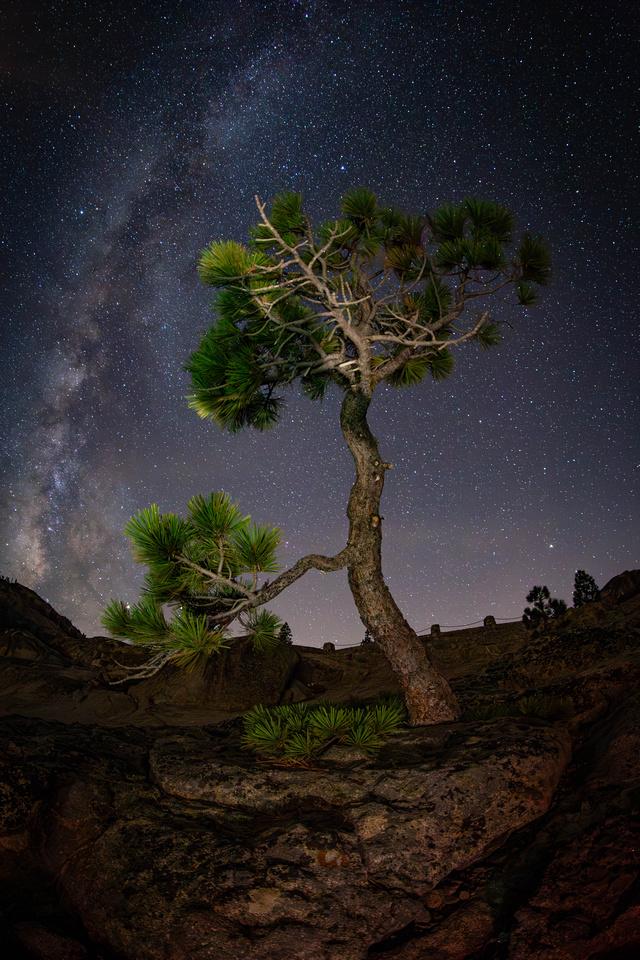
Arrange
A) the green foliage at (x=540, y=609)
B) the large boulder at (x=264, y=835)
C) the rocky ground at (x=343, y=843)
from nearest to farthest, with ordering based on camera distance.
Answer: the rocky ground at (x=343, y=843)
the large boulder at (x=264, y=835)
the green foliage at (x=540, y=609)

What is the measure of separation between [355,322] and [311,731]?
5123mm

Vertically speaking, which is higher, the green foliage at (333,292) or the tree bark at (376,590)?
the green foliage at (333,292)

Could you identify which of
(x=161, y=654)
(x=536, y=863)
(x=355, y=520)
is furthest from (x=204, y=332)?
(x=536, y=863)

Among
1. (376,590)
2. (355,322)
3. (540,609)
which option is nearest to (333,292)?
(355,322)

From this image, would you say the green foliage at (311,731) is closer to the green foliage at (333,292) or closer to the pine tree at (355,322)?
the pine tree at (355,322)

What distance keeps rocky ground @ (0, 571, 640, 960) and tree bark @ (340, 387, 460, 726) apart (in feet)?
1.21

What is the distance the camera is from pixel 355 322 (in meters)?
7.21

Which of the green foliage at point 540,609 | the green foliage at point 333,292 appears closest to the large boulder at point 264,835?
the green foliage at point 333,292

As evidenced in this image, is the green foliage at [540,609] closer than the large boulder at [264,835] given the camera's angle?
No

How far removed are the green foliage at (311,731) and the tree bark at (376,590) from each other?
1.28 feet

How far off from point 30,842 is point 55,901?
521 mm

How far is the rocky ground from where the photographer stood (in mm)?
3117

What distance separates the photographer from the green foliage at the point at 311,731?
5160 mm

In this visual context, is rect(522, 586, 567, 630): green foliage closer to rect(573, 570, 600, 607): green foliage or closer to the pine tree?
rect(573, 570, 600, 607): green foliage
